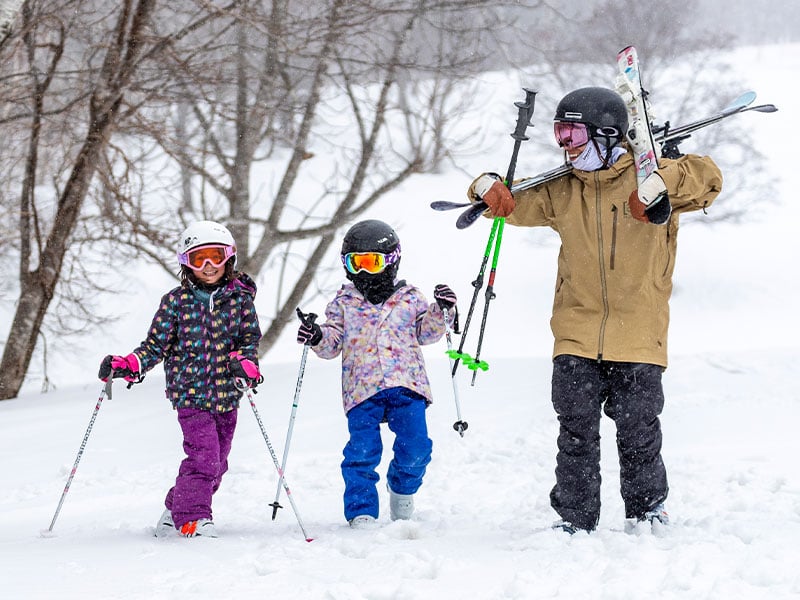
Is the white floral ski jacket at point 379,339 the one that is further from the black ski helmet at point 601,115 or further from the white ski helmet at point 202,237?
the black ski helmet at point 601,115

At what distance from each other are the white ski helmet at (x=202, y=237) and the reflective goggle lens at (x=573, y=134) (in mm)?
1835

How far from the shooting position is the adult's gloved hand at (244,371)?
479 centimetres

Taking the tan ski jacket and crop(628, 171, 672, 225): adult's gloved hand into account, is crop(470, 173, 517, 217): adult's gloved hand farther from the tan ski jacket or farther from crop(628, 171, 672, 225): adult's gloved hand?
crop(628, 171, 672, 225): adult's gloved hand

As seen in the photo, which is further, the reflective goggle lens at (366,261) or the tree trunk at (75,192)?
the tree trunk at (75,192)

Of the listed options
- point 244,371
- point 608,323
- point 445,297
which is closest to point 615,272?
point 608,323

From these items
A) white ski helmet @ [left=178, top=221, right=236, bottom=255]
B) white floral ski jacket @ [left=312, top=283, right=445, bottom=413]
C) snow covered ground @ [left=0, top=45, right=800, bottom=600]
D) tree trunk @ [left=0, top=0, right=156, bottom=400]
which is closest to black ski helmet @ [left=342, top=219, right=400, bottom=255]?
white floral ski jacket @ [left=312, top=283, right=445, bottom=413]

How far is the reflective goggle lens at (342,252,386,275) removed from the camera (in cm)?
502

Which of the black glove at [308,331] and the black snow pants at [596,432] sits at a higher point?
the black glove at [308,331]

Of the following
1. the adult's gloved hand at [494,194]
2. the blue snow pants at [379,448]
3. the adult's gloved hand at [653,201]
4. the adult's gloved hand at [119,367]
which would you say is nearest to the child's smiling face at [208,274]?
the adult's gloved hand at [119,367]

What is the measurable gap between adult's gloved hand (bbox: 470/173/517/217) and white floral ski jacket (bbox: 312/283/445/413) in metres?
0.79

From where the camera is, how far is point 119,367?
15.7 ft

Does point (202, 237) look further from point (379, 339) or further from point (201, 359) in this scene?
point (379, 339)

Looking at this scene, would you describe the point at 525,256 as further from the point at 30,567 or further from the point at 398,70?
the point at 30,567

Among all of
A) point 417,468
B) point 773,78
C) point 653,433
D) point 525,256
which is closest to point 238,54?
point 417,468
